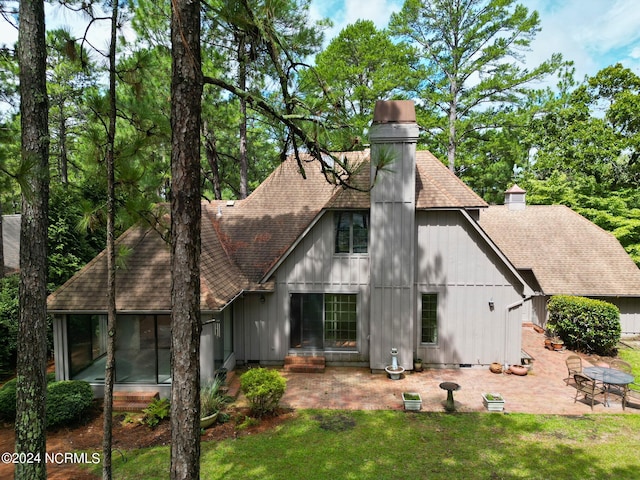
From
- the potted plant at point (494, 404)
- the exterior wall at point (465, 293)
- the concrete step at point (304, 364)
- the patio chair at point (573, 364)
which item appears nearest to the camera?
the potted plant at point (494, 404)

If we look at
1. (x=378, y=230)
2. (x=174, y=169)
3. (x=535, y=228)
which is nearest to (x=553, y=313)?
(x=535, y=228)

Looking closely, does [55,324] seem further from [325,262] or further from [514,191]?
[514,191]

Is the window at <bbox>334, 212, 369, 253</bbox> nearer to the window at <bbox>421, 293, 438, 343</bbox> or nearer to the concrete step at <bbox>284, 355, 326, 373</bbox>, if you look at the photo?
the window at <bbox>421, 293, 438, 343</bbox>

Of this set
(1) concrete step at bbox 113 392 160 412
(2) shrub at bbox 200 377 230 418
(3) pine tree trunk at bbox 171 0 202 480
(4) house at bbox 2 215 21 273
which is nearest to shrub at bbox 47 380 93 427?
(1) concrete step at bbox 113 392 160 412

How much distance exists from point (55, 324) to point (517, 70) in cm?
2363

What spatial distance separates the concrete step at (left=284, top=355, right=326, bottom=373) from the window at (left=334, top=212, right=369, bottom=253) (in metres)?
3.60

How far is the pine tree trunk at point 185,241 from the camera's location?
150 inches

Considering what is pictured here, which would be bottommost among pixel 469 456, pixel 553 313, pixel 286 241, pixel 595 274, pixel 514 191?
pixel 469 456

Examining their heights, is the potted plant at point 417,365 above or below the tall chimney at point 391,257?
below

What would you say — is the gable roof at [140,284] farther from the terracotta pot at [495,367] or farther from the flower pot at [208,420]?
the terracotta pot at [495,367]

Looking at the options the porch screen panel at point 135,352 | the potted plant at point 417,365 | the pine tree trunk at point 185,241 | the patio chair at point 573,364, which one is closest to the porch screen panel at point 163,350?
the porch screen panel at point 135,352

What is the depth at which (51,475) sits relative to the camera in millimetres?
6742

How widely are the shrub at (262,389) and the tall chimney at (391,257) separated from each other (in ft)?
12.8

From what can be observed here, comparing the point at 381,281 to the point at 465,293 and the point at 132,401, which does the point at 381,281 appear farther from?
the point at 132,401
